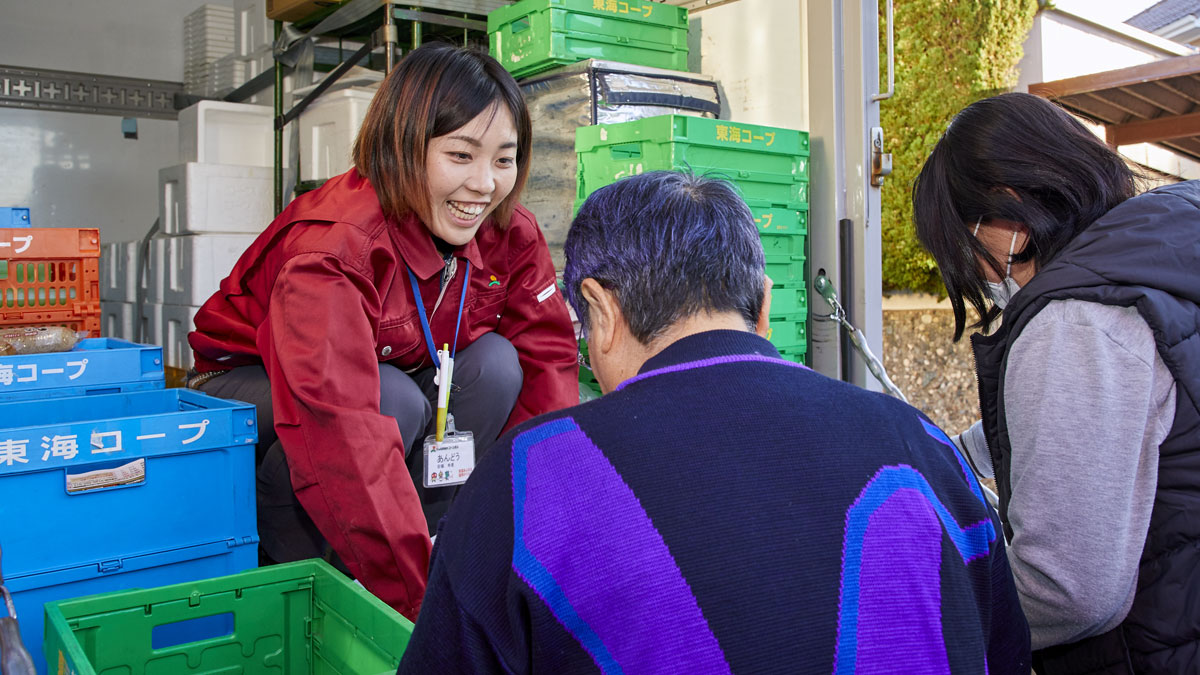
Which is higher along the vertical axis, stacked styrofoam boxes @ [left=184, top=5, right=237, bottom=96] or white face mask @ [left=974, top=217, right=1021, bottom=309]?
stacked styrofoam boxes @ [left=184, top=5, right=237, bottom=96]

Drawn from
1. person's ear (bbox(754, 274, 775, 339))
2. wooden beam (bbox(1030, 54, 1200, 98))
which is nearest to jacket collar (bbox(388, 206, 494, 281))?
person's ear (bbox(754, 274, 775, 339))

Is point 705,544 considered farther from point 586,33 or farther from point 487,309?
point 586,33

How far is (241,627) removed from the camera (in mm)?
1616

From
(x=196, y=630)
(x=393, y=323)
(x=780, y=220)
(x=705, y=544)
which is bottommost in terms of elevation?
(x=196, y=630)

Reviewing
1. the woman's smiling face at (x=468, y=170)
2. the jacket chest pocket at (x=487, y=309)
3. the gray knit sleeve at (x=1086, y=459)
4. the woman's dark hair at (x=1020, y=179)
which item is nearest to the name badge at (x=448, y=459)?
the jacket chest pocket at (x=487, y=309)

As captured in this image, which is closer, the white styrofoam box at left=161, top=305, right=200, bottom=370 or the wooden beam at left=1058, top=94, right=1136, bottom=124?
the white styrofoam box at left=161, top=305, right=200, bottom=370

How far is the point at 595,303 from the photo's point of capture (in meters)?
1.05

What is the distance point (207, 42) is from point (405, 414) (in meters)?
3.75

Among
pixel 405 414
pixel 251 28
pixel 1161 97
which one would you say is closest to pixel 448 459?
pixel 405 414

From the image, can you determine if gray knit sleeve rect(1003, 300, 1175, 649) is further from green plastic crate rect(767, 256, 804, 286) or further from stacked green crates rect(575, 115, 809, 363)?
green plastic crate rect(767, 256, 804, 286)

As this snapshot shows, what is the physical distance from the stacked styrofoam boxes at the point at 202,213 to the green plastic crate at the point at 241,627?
2.47 meters

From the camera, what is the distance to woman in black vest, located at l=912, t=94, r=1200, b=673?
4.01ft

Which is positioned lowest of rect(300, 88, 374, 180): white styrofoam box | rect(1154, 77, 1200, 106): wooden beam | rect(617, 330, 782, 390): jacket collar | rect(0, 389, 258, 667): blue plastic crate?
rect(0, 389, 258, 667): blue plastic crate

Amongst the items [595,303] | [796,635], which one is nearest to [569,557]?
[796,635]
